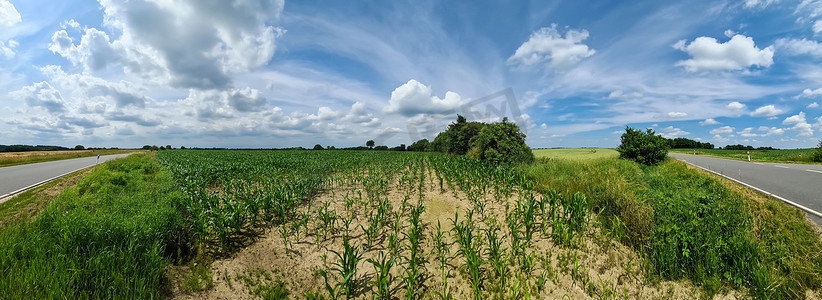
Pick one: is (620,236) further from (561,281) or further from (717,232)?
(561,281)

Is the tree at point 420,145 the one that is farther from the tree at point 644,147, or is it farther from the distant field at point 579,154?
the tree at point 644,147

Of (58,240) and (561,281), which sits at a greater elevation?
(58,240)

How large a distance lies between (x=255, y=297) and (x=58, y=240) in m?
3.62

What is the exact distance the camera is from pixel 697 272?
4223mm

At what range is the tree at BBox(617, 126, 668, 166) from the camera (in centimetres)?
1423

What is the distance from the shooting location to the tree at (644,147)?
14.2 meters

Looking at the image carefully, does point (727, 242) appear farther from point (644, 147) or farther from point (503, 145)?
point (503, 145)

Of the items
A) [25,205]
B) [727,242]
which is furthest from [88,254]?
[727,242]

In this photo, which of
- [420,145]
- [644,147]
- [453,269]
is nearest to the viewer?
[453,269]

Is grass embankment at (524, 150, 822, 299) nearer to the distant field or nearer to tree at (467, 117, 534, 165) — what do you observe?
tree at (467, 117, 534, 165)

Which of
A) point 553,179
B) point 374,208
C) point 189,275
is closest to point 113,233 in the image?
point 189,275

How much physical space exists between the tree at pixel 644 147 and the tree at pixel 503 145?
235 inches

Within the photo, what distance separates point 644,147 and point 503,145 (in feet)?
25.5

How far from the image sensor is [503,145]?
62.7 ft
